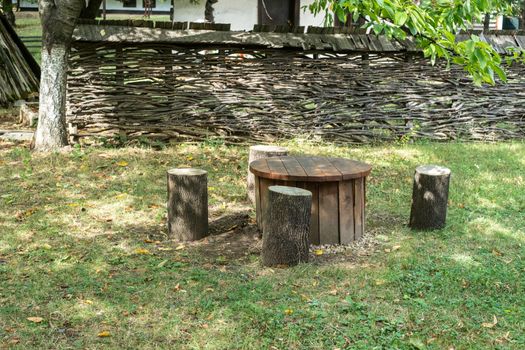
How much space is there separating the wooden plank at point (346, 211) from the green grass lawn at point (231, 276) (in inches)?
7.4

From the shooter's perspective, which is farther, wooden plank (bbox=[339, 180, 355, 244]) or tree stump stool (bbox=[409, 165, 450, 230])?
tree stump stool (bbox=[409, 165, 450, 230])

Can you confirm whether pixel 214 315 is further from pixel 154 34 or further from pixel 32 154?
pixel 154 34

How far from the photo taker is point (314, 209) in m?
6.01

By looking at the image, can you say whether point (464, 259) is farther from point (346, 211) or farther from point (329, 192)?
point (329, 192)

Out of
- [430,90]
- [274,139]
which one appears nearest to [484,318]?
[274,139]

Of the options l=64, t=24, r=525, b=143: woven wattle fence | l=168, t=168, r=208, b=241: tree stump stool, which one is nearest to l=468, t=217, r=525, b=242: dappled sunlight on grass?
l=168, t=168, r=208, b=241: tree stump stool

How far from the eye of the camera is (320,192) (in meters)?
5.98

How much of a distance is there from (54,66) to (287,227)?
5166 millimetres

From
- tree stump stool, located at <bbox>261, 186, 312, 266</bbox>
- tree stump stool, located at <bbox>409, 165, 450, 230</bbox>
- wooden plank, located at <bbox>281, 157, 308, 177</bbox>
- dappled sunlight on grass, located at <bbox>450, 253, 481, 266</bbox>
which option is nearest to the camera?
tree stump stool, located at <bbox>261, 186, 312, 266</bbox>

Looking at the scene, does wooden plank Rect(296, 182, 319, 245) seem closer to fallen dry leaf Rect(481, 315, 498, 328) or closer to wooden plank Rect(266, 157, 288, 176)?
wooden plank Rect(266, 157, 288, 176)

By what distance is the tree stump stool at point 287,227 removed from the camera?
535cm

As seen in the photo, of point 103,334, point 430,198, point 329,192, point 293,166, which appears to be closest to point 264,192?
point 293,166

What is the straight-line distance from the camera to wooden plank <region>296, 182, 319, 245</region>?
19.5 ft

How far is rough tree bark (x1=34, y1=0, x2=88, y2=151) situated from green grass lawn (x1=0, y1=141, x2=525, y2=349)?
31.7 inches
